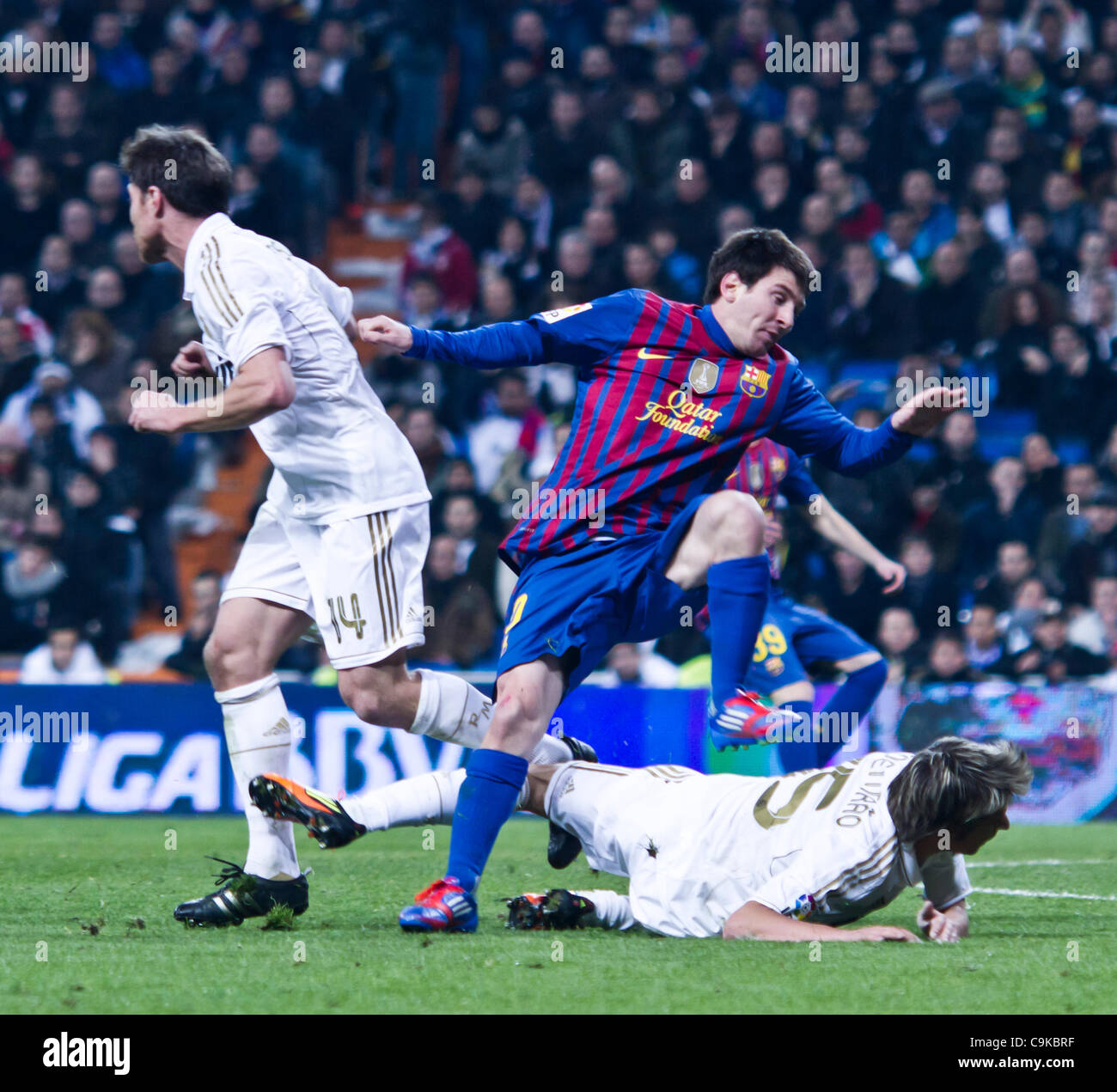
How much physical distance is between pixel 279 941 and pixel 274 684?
800 millimetres

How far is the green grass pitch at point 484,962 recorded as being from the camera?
3234mm

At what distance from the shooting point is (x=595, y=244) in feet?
36.2

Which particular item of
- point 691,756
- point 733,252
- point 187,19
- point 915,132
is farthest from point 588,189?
point 733,252

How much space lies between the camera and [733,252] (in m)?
4.80

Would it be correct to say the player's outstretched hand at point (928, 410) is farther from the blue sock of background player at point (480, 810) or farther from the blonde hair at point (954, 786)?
the blue sock of background player at point (480, 810)

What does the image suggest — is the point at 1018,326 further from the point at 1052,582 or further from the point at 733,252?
the point at 733,252

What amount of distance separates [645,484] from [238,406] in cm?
118

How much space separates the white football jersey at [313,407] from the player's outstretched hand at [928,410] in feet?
4.59

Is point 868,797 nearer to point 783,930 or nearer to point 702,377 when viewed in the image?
point 783,930

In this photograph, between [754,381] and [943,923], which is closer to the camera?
[943,923]

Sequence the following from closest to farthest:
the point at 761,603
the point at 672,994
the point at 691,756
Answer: the point at 672,994
the point at 761,603
the point at 691,756

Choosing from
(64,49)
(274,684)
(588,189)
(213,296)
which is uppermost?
(64,49)

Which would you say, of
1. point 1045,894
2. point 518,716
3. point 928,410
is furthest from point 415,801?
point 1045,894

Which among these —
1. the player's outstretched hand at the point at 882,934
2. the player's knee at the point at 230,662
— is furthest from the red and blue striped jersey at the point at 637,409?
the player's outstretched hand at the point at 882,934
